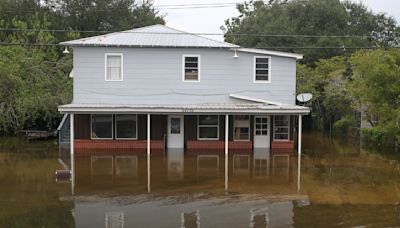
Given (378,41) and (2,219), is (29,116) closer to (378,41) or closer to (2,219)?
(2,219)

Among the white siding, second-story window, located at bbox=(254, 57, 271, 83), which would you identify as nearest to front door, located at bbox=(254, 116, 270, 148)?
the white siding

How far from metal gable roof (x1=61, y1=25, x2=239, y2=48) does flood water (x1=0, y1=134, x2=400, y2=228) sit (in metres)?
5.52

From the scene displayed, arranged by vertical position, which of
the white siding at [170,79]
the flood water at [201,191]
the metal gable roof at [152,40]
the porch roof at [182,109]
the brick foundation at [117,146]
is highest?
the metal gable roof at [152,40]

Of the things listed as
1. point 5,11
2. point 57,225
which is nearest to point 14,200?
point 57,225

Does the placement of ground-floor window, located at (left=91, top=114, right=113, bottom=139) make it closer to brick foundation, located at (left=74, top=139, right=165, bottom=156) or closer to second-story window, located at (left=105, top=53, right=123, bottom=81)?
brick foundation, located at (left=74, top=139, right=165, bottom=156)

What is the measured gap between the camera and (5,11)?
144 ft

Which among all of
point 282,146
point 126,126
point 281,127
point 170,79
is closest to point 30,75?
point 126,126

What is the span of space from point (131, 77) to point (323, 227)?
15.5 meters

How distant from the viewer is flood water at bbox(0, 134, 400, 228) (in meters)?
11.1

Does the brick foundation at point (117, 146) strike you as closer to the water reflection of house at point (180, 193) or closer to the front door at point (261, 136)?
the water reflection of house at point (180, 193)

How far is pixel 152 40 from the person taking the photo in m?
25.0

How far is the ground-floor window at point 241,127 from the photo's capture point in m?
24.7

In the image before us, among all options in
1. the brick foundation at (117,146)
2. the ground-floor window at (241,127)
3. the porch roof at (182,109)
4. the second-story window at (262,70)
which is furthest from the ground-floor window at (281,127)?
the brick foundation at (117,146)

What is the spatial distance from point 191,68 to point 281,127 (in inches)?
216
